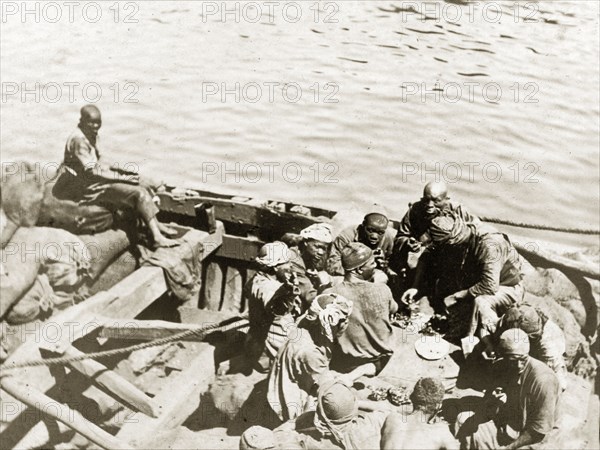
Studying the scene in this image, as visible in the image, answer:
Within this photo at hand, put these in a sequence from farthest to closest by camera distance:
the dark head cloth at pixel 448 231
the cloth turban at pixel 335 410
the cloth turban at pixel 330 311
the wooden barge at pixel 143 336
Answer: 1. the dark head cloth at pixel 448 231
2. the wooden barge at pixel 143 336
3. the cloth turban at pixel 330 311
4. the cloth turban at pixel 335 410

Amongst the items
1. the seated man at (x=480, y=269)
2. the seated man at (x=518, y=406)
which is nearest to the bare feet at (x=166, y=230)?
the seated man at (x=480, y=269)

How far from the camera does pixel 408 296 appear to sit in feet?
21.5

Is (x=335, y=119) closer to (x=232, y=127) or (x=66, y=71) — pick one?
(x=232, y=127)

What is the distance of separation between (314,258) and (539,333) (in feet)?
7.58

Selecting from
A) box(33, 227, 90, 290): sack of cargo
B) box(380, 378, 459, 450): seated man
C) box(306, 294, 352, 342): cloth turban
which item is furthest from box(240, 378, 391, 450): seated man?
box(33, 227, 90, 290): sack of cargo

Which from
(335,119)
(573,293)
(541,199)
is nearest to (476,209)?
(541,199)

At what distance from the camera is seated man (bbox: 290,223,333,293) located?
5.98 metres

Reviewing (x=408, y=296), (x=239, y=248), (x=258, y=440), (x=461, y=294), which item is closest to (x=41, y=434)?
(x=258, y=440)

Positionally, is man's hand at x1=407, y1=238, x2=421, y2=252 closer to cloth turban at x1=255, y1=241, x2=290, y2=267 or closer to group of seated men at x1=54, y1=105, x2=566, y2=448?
group of seated men at x1=54, y1=105, x2=566, y2=448

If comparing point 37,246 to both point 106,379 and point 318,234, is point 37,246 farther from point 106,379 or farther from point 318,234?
point 318,234

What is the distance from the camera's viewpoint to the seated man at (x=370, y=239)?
Result: 6.26 m

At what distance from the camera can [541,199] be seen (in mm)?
14266

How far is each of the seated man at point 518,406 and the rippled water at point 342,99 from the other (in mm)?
9200

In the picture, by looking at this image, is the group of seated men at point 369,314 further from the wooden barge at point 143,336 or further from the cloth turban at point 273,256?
the wooden barge at point 143,336
